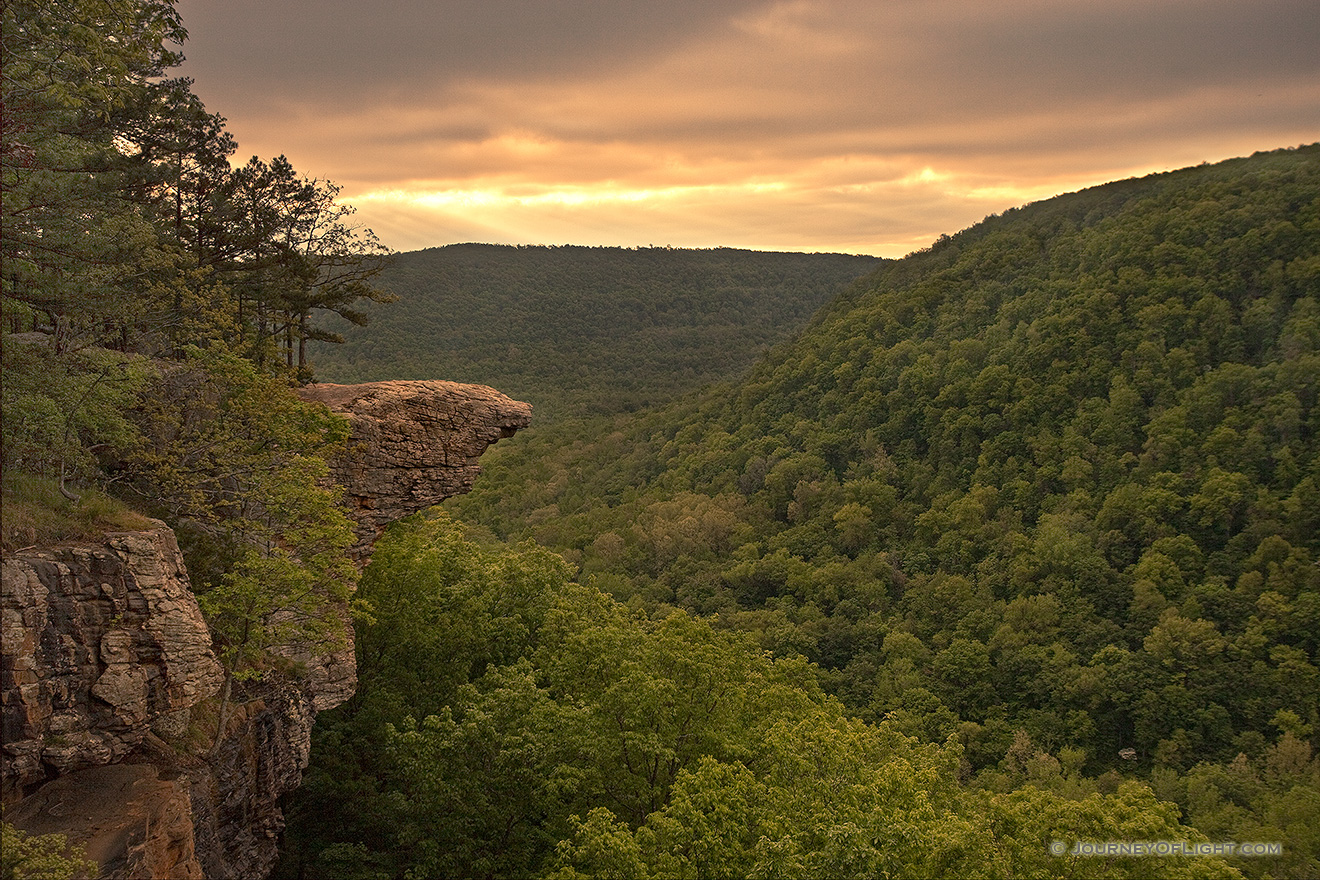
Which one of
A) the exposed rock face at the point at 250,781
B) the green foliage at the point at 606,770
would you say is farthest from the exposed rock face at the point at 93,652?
the green foliage at the point at 606,770

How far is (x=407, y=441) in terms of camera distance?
2344cm

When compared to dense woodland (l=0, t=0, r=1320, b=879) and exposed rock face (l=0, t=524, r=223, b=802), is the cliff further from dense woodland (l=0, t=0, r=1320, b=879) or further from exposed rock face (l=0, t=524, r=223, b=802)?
dense woodland (l=0, t=0, r=1320, b=879)

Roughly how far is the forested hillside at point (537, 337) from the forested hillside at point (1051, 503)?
24512 millimetres

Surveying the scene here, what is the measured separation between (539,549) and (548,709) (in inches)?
455

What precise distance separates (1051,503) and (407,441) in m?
64.7

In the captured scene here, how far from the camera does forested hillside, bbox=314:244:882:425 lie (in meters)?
124

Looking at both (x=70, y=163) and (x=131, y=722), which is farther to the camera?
(x=70, y=163)

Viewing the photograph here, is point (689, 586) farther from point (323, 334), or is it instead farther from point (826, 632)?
point (323, 334)

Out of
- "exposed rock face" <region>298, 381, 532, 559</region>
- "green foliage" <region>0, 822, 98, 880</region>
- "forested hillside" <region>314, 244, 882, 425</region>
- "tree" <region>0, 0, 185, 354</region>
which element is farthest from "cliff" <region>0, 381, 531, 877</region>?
"forested hillside" <region>314, 244, 882, 425</region>

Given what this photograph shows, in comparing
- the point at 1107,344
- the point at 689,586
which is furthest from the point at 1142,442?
the point at 689,586

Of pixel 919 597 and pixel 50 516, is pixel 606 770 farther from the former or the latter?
pixel 919 597

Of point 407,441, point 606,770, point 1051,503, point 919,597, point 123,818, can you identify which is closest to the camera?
point 123,818

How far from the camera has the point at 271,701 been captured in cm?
1734

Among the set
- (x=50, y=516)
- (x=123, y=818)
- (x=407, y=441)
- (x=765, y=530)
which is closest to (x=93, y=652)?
(x=50, y=516)
